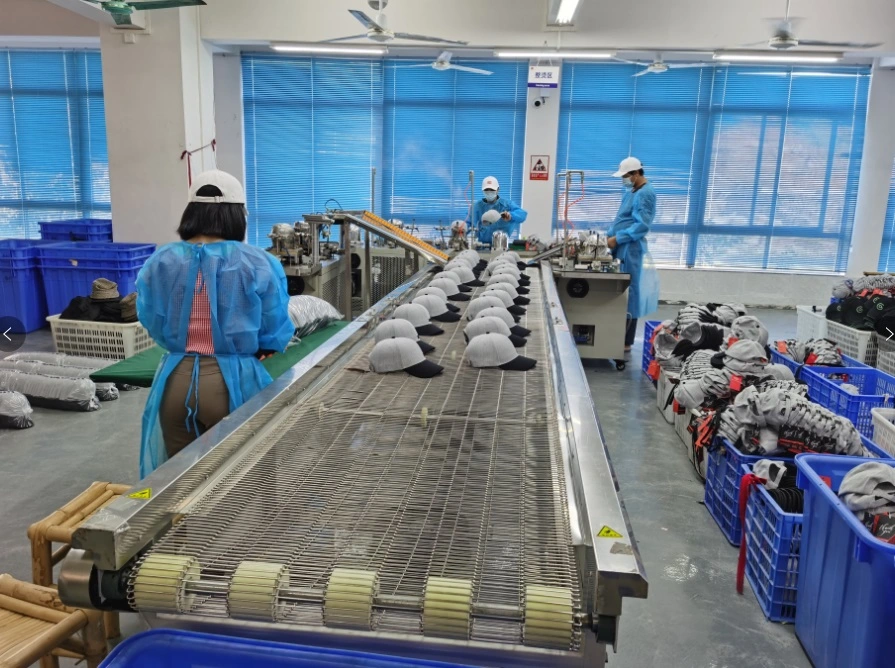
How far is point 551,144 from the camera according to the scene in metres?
8.63

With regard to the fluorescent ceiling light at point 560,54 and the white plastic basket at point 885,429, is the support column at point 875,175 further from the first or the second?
the white plastic basket at point 885,429

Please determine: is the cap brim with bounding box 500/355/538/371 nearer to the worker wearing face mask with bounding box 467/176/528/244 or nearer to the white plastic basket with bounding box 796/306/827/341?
the white plastic basket with bounding box 796/306/827/341

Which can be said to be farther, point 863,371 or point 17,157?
point 17,157

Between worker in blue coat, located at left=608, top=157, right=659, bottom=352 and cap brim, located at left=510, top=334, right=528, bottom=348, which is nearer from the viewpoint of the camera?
cap brim, located at left=510, top=334, right=528, bottom=348

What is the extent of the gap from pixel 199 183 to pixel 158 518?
1245 mm

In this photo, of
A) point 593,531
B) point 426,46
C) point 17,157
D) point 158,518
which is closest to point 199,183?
point 158,518

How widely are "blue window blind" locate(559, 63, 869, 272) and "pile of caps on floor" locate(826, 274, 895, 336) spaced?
11.5 ft

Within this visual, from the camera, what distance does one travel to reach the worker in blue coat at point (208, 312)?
7.04 feet

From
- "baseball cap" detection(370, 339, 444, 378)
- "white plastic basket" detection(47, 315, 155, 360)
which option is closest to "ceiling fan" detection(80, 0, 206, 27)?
"white plastic basket" detection(47, 315, 155, 360)

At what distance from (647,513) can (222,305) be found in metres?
2.21

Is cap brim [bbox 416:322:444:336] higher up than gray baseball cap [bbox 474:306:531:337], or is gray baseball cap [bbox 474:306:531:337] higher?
gray baseball cap [bbox 474:306:531:337]

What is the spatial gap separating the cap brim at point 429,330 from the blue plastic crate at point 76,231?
6.48 m

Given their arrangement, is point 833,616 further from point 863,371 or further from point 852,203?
point 852,203

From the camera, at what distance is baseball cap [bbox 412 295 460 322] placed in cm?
318
